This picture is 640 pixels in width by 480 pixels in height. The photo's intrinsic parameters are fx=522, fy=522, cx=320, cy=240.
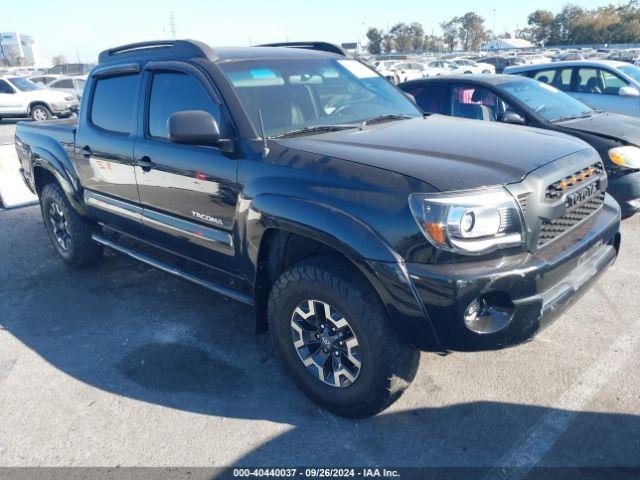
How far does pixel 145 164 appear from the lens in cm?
359

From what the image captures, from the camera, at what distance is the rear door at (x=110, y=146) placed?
384 centimetres

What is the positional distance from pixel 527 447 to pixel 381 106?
2.37 m

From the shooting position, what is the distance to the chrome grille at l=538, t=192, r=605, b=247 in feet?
8.16

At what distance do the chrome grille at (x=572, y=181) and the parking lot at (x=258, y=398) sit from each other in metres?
1.14

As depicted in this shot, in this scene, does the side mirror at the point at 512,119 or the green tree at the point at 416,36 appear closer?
the side mirror at the point at 512,119

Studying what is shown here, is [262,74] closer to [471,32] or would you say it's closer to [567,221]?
[567,221]

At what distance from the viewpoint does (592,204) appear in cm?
292

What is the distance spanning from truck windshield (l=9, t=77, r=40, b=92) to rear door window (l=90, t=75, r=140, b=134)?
1668 centimetres

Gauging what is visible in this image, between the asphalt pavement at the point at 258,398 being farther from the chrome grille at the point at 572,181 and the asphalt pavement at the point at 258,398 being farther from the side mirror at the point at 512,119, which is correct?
the side mirror at the point at 512,119

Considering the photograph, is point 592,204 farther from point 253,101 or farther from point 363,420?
point 253,101

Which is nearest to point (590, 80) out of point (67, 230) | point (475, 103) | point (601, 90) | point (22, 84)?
point (601, 90)

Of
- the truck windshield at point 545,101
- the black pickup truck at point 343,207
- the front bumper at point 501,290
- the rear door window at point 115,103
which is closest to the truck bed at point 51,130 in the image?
the rear door window at point 115,103

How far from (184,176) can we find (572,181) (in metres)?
2.23

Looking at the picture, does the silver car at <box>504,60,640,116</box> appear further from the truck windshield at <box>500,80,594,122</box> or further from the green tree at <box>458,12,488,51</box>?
the green tree at <box>458,12,488,51</box>
